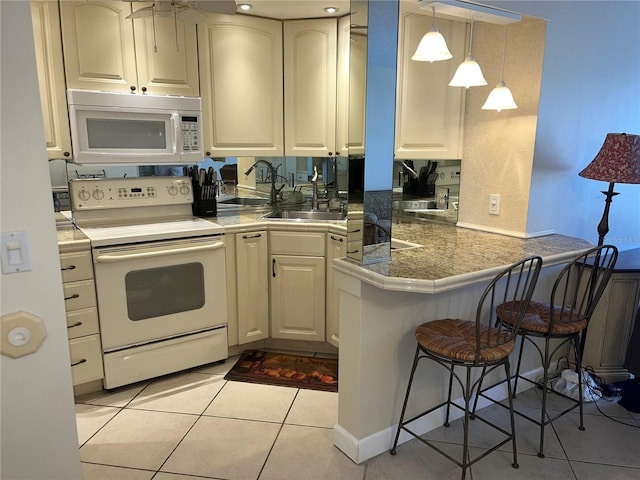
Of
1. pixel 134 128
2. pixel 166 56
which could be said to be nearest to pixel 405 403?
pixel 134 128

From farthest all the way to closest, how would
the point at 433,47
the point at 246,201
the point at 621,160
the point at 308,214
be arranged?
the point at 246,201, the point at 308,214, the point at 621,160, the point at 433,47

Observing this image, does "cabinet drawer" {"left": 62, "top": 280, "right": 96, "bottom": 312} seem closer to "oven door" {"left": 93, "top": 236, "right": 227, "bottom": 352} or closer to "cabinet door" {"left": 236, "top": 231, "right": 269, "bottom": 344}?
"oven door" {"left": 93, "top": 236, "right": 227, "bottom": 352}

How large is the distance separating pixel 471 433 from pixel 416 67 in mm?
2016

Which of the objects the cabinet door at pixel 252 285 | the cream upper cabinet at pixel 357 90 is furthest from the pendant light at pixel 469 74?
the cabinet door at pixel 252 285

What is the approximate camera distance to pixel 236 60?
3.11 m

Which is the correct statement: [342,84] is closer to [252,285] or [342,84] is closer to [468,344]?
[252,285]

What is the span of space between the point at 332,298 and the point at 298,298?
9.4 inches

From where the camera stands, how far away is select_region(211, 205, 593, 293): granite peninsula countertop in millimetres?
1842

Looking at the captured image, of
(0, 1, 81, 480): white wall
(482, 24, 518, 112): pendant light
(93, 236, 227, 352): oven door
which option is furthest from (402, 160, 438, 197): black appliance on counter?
(0, 1, 81, 480): white wall

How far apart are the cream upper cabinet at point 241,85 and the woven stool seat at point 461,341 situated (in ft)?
6.18

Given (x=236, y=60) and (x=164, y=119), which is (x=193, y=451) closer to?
(x=164, y=119)

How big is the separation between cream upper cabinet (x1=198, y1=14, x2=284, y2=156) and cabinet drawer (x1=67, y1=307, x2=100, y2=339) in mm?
1273

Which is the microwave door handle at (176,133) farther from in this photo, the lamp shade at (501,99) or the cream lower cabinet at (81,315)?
the lamp shade at (501,99)

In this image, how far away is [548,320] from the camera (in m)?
2.18
